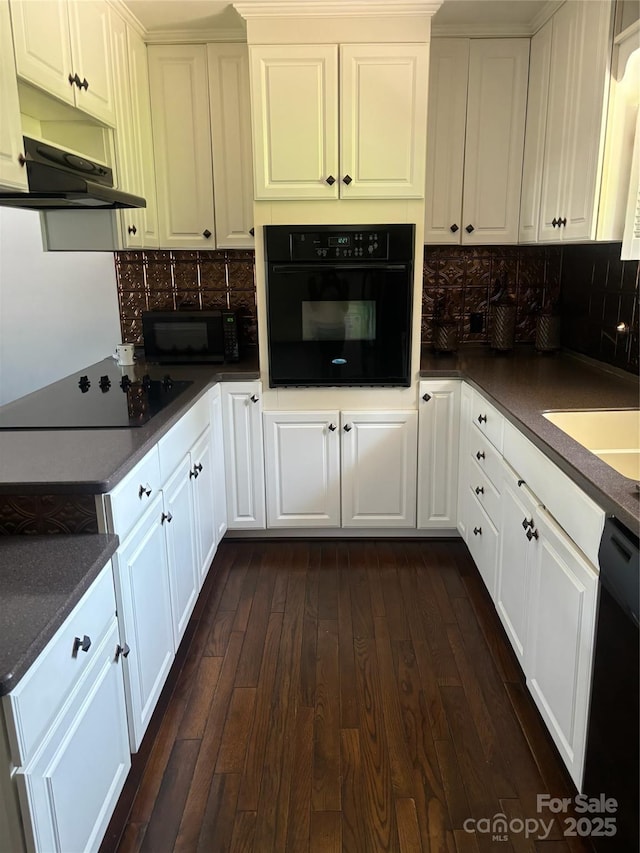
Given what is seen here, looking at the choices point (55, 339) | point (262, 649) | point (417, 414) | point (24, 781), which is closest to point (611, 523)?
point (24, 781)

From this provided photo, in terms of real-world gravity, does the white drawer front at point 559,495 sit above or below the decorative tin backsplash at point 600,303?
below

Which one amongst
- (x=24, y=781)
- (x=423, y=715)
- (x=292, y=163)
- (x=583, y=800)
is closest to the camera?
(x=24, y=781)

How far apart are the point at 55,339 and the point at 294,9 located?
1.83m

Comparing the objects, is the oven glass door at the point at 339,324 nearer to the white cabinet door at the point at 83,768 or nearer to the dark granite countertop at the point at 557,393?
the dark granite countertop at the point at 557,393

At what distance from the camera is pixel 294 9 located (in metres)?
2.62

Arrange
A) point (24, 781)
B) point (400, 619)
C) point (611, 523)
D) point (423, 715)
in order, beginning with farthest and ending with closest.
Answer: point (400, 619), point (423, 715), point (611, 523), point (24, 781)

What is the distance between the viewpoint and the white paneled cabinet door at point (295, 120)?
2.67 m

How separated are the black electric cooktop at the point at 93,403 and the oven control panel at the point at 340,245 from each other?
2.63ft

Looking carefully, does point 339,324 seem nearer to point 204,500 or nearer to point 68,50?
point 204,500

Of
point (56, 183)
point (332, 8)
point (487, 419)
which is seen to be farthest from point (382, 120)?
point (56, 183)

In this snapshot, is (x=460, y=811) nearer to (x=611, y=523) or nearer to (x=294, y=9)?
(x=611, y=523)

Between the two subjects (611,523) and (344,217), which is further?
(344,217)

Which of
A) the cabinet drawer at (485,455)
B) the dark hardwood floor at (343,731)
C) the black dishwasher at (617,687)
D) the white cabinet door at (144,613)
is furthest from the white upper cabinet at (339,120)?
the black dishwasher at (617,687)

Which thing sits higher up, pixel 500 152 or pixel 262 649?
pixel 500 152
